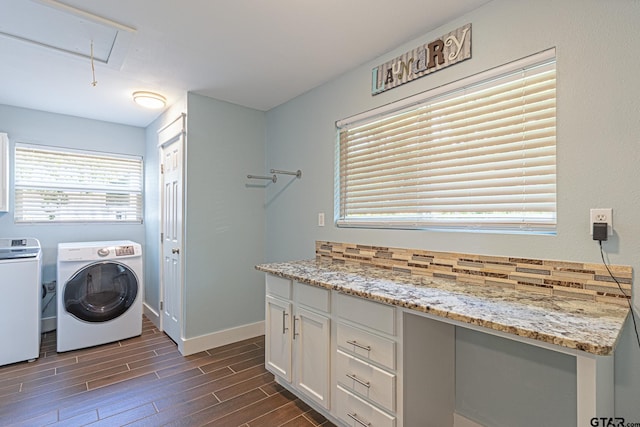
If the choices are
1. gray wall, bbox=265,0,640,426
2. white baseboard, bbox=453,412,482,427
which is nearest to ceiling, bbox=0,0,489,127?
gray wall, bbox=265,0,640,426

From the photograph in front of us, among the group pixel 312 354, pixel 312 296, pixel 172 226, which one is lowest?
pixel 312 354

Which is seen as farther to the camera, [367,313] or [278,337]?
[278,337]

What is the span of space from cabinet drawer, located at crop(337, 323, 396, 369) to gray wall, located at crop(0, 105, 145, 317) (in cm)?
345

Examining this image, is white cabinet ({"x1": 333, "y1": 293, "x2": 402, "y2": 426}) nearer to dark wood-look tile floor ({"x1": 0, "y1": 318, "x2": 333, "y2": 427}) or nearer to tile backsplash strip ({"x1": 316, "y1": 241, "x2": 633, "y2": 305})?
dark wood-look tile floor ({"x1": 0, "y1": 318, "x2": 333, "y2": 427})

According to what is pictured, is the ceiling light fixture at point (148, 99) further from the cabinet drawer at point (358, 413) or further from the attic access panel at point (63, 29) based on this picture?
the cabinet drawer at point (358, 413)

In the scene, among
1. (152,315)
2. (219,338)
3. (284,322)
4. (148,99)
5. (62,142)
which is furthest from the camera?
(152,315)

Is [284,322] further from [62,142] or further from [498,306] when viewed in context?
[62,142]

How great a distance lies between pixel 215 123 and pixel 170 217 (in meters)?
1.08

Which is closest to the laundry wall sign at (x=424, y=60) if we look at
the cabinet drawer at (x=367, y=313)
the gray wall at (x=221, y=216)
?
the cabinet drawer at (x=367, y=313)

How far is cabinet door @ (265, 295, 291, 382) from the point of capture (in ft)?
6.94

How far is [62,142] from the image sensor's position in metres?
3.55

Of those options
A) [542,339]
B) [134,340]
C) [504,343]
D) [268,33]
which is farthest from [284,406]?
[268,33]

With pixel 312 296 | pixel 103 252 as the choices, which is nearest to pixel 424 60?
pixel 312 296

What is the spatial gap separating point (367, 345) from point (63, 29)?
101 inches
